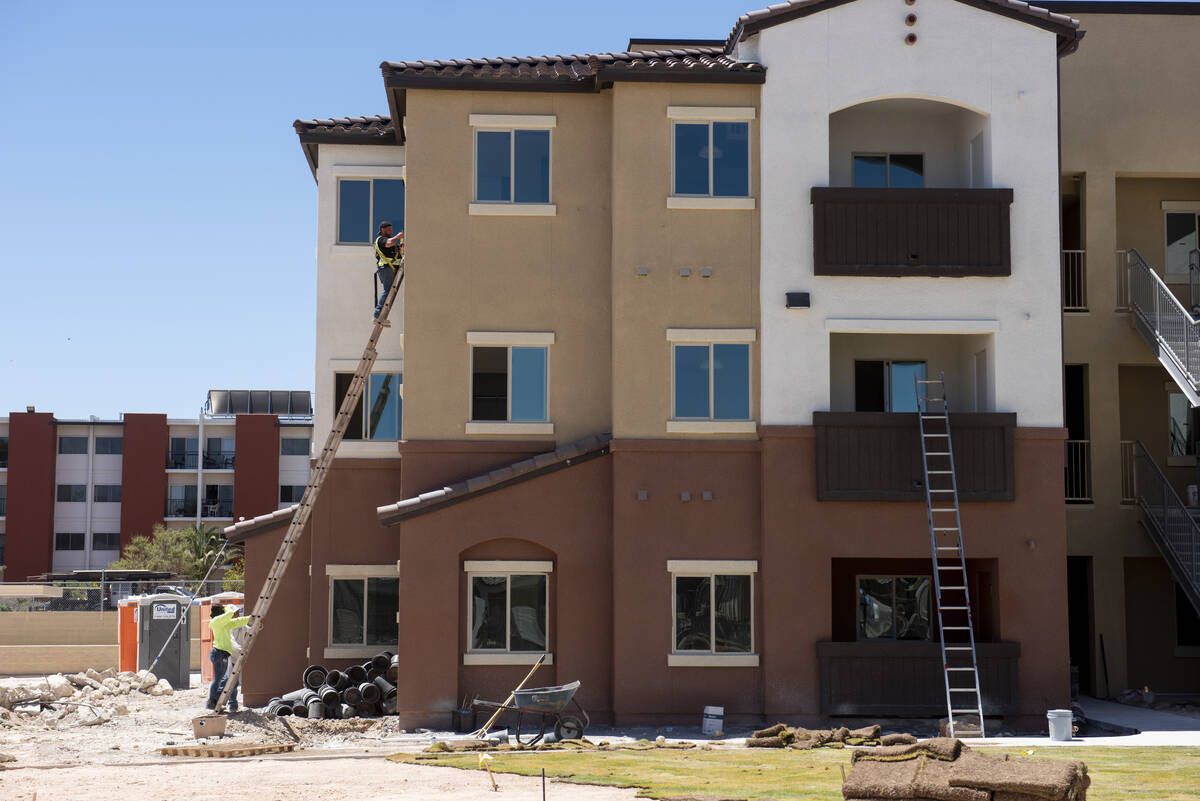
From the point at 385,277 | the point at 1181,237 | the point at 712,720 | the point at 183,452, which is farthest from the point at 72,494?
the point at 1181,237

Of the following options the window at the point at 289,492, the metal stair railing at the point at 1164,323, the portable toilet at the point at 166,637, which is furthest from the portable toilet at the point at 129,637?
the window at the point at 289,492

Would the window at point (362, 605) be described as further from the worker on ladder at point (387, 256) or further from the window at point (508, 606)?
the worker on ladder at point (387, 256)

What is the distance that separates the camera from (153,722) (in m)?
24.7

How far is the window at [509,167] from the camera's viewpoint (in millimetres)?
25172

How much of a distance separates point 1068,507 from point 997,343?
5.83 metres

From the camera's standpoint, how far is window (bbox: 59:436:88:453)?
88812mm

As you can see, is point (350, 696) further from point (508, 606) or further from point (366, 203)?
point (366, 203)

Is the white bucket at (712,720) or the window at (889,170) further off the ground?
the window at (889,170)

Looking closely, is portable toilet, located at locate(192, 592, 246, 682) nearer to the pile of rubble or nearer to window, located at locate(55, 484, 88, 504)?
the pile of rubble

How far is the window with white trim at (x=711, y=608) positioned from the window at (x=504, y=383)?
12.7 feet

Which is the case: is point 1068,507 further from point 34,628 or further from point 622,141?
point 34,628

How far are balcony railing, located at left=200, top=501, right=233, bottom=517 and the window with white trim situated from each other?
69.9 m

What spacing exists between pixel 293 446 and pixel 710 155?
70.0 meters

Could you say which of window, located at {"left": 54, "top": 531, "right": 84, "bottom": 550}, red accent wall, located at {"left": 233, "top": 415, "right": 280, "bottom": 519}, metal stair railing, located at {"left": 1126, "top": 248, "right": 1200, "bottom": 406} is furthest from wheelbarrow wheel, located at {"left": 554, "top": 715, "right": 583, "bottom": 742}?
window, located at {"left": 54, "top": 531, "right": 84, "bottom": 550}
